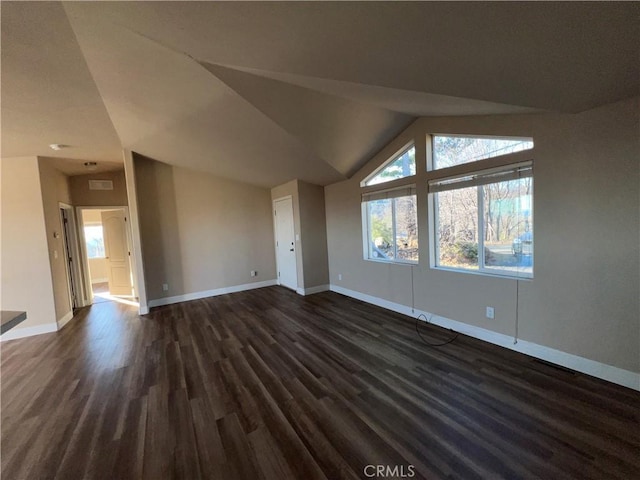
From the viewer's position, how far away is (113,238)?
249 inches

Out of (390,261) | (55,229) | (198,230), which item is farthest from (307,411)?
(55,229)

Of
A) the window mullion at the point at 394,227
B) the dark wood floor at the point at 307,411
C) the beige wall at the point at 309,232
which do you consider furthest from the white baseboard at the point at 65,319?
the window mullion at the point at 394,227

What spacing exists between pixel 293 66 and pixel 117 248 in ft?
20.7

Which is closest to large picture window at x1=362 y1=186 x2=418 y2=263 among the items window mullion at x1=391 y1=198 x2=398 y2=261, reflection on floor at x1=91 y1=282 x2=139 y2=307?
window mullion at x1=391 y1=198 x2=398 y2=261

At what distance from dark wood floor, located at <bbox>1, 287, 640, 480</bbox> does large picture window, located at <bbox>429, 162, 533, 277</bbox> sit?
921 millimetres

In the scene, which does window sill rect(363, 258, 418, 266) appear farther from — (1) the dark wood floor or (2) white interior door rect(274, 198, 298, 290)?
(2) white interior door rect(274, 198, 298, 290)

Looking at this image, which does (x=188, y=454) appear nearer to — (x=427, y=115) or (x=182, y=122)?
(x=182, y=122)

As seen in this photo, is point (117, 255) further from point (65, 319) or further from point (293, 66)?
point (293, 66)

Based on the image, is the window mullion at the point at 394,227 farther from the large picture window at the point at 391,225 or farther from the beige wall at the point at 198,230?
the beige wall at the point at 198,230

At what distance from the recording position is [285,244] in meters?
6.10

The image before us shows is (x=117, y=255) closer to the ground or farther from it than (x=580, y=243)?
closer to the ground

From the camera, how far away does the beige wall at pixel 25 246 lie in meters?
3.99

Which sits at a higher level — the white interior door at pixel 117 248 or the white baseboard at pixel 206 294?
the white interior door at pixel 117 248

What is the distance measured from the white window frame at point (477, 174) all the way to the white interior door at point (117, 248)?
21.0 feet
